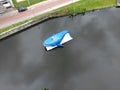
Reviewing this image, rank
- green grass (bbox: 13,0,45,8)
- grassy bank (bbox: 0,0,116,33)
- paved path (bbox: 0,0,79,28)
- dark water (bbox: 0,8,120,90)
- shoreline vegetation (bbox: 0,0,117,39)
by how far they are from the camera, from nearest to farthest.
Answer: dark water (bbox: 0,8,120,90) → paved path (bbox: 0,0,79,28) → shoreline vegetation (bbox: 0,0,117,39) → grassy bank (bbox: 0,0,116,33) → green grass (bbox: 13,0,45,8)

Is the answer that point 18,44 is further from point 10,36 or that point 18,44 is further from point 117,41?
point 117,41

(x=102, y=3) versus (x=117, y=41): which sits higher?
(x=102, y=3)

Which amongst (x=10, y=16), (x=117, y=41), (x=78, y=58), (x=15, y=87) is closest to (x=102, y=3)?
(x=117, y=41)

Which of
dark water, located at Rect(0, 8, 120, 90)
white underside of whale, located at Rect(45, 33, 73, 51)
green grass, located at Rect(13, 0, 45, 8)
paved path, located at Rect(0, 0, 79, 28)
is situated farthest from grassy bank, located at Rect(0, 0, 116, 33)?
white underside of whale, located at Rect(45, 33, 73, 51)

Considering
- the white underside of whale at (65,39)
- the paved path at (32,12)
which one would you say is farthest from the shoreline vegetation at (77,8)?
the white underside of whale at (65,39)

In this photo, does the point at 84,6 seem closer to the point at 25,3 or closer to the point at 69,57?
the point at 25,3

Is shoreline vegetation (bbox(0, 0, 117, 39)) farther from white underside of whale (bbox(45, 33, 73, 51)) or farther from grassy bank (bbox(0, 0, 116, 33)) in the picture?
white underside of whale (bbox(45, 33, 73, 51))

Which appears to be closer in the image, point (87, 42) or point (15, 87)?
point (15, 87)
